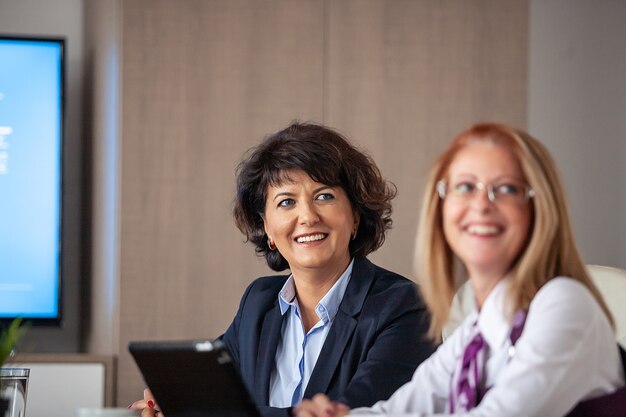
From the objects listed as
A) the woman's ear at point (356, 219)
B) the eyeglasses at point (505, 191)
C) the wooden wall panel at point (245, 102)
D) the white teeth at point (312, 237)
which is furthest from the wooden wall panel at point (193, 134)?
the eyeglasses at point (505, 191)

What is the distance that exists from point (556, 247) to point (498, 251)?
0.08m

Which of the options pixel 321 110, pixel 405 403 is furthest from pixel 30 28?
pixel 405 403

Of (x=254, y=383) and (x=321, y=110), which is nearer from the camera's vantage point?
(x=254, y=383)

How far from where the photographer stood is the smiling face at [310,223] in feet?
8.68

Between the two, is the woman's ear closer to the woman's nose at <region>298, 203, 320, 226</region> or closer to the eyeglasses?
the woman's nose at <region>298, 203, 320, 226</region>

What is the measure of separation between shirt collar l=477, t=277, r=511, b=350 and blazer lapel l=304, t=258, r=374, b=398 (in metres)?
1.04

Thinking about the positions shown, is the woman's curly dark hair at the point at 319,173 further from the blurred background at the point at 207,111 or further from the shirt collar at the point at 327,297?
the blurred background at the point at 207,111

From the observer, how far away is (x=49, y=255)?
459 centimetres

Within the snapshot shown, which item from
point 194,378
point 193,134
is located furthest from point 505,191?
point 193,134

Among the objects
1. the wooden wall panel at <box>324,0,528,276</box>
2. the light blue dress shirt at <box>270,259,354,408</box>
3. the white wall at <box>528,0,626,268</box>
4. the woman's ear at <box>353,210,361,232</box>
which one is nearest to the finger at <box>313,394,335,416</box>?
the light blue dress shirt at <box>270,259,354,408</box>

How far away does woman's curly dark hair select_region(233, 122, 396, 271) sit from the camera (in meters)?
2.65

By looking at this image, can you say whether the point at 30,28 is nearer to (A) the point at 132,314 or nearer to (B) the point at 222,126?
(B) the point at 222,126

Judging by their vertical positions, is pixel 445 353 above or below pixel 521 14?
below

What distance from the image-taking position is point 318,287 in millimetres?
2691
